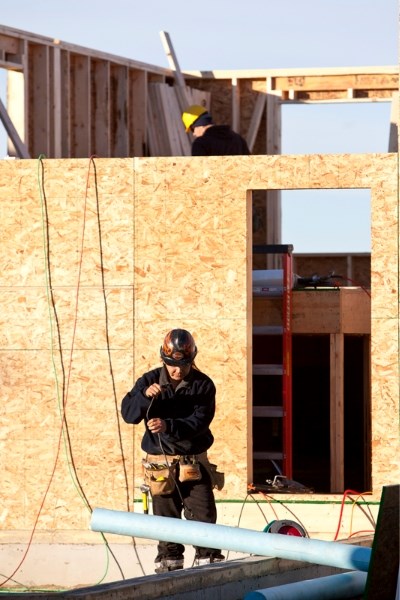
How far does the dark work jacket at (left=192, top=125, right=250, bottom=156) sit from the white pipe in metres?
6.09

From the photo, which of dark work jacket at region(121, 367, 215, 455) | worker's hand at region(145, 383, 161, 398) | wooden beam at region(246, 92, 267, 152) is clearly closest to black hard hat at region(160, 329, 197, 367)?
dark work jacket at region(121, 367, 215, 455)

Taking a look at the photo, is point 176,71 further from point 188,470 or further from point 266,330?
point 188,470

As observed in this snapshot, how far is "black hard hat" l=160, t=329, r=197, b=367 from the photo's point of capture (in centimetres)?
865

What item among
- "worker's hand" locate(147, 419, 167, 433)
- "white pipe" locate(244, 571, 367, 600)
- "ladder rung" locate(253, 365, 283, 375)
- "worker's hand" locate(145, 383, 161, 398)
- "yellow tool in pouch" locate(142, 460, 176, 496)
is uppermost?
"worker's hand" locate(145, 383, 161, 398)

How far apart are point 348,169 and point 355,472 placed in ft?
18.1

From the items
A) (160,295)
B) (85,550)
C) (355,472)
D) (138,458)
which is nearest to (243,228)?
(160,295)

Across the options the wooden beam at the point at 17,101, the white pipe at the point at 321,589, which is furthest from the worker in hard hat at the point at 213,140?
the white pipe at the point at 321,589

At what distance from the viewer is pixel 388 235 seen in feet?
33.4

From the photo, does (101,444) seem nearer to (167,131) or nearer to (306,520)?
(306,520)

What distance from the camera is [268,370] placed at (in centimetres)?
1155

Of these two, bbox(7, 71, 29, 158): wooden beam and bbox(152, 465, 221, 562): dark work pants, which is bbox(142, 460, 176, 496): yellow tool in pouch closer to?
bbox(152, 465, 221, 562): dark work pants

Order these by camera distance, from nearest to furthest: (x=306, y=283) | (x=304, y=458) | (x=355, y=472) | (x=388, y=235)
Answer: (x=388, y=235)
(x=306, y=283)
(x=355, y=472)
(x=304, y=458)

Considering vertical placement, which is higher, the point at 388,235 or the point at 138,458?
the point at 388,235

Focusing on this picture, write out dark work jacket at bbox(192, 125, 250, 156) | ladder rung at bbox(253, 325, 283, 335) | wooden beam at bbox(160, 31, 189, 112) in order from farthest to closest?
wooden beam at bbox(160, 31, 189, 112) → dark work jacket at bbox(192, 125, 250, 156) → ladder rung at bbox(253, 325, 283, 335)
